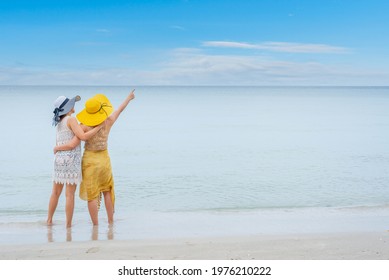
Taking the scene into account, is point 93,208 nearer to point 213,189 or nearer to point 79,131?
point 79,131

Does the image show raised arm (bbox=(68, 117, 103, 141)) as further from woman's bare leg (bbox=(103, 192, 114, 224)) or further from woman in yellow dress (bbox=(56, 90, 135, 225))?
woman's bare leg (bbox=(103, 192, 114, 224))

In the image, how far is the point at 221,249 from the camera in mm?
5590

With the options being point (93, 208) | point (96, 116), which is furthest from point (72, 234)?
point (96, 116)

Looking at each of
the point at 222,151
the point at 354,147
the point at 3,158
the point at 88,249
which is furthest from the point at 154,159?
the point at 88,249

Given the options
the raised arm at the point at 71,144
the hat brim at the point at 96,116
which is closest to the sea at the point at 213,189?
the raised arm at the point at 71,144

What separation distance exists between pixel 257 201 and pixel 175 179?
259cm

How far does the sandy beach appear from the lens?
5352 millimetres

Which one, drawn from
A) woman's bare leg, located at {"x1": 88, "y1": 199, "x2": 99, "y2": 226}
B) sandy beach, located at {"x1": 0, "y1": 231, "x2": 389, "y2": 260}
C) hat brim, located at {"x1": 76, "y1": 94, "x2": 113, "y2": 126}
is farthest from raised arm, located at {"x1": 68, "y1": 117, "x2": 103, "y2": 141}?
sandy beach, located at {"x1": 0, "y1": 231, "x2": 389, "y2": 260}

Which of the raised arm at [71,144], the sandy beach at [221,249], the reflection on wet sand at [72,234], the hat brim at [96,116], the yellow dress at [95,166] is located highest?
the hat brim at [96,116]

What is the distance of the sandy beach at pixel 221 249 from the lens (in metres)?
5.35

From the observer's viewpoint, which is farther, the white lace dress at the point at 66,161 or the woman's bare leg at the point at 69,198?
the woman's bare leg at the point at 69,198

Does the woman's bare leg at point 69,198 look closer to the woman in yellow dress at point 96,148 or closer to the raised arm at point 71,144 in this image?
the woman in yellow dress at point 96,148

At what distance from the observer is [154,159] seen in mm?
15109
